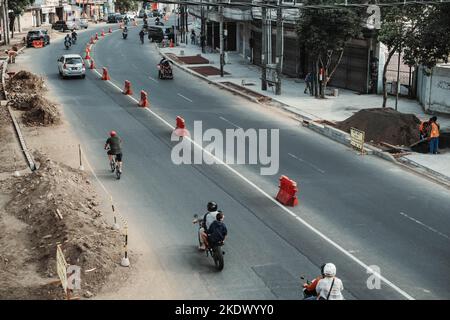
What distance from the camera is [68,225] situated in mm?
15727

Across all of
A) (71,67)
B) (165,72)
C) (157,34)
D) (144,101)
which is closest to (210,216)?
(144,101)

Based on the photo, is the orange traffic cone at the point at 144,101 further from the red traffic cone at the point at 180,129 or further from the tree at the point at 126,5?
the tree at the point at 126,5

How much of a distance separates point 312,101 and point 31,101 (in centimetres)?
1582

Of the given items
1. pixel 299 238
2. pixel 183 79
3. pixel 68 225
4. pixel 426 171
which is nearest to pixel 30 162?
pixel 68 225

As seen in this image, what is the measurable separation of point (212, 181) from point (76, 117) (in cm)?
1346

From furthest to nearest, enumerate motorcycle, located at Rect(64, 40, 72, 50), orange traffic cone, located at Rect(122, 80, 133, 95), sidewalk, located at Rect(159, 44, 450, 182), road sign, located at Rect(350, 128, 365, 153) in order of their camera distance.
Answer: motorcycle, located at Rect(64, 40, 72, 50)
orange traffic cone, located at Rect(122, 80, 133, 95)
road sign, located at Rect(350, 128, 365, 153)
sidewalk, located at Rect(159, 44, 450, 182)

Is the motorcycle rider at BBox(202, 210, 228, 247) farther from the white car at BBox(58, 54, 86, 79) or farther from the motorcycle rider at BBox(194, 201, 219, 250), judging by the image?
the white car at BBox(58, 54, 86, 79)

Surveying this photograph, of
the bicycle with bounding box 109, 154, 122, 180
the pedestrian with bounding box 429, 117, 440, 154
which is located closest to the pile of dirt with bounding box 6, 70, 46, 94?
the bicycle with bounding box 109, 154, 122, 180

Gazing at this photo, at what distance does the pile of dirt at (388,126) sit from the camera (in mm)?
26484

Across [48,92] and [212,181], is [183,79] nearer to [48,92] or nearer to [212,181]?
[48,92]

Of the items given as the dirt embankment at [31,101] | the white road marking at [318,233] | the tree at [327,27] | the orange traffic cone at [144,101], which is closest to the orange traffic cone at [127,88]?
the orange traffic cone at [144,101]

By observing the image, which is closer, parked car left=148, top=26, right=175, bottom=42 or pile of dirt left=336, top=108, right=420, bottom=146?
pile of dirt left=336, top=108, right=420, bottom=146
